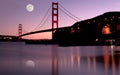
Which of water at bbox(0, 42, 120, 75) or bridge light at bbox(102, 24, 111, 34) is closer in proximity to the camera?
water at bbox(0, 42, 120, 75)

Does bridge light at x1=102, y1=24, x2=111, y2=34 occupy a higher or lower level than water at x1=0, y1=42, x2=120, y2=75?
higher

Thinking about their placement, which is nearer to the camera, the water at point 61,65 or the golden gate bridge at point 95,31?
the water at point 61,65

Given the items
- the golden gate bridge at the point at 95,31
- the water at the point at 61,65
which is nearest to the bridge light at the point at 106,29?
the golden gate bridge at the point at 95,31

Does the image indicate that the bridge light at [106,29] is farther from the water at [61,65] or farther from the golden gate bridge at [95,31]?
the water at [61,65]

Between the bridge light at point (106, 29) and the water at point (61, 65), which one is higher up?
the bridge light at point (106, 29)

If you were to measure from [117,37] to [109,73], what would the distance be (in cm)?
5233

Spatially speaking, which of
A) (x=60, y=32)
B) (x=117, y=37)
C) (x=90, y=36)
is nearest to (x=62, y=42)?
(x=60, y=32)

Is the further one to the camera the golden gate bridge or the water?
the golden gate bridge

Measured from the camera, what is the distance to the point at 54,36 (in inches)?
2606

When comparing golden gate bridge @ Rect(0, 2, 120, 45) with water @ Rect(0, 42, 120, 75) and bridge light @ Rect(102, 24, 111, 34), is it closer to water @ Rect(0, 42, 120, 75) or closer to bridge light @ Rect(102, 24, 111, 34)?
bridge light @ Rect(102, 24, 111, 34)

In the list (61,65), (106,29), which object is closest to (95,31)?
(106,29)

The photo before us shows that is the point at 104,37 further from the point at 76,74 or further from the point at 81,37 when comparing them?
the point at 76,74

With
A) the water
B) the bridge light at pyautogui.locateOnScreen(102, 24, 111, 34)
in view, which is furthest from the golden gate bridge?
the water

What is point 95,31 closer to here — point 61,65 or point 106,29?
point 106,29
